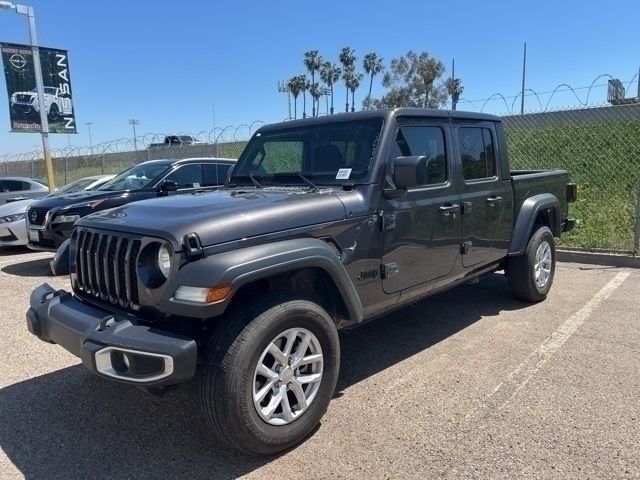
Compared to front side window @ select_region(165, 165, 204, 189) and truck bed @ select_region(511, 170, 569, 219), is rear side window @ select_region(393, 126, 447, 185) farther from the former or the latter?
front side window @ select_region(165, 165, 204, 189)

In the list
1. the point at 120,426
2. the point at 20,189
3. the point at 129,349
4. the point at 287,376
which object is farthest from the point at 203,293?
the point at 20,189

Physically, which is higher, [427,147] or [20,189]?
[427,147]

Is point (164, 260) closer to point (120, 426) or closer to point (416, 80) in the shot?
point (120, 426)

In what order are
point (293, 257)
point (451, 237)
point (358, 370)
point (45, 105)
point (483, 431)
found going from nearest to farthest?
point (293, 257) → point (483, 431) → point (358, 370) → point (451, 237) → point (45, 105)

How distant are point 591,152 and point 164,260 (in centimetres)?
1423

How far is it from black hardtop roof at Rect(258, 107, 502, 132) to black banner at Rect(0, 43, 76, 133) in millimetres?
11950

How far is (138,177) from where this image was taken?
8398 millimetres

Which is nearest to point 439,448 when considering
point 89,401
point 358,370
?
point 358,370

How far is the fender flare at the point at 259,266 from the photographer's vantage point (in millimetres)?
2594

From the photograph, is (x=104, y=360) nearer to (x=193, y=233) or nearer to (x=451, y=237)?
(x=193, y=233)

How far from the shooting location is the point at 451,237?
4.26 metres

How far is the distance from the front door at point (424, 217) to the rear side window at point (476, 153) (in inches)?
9.3

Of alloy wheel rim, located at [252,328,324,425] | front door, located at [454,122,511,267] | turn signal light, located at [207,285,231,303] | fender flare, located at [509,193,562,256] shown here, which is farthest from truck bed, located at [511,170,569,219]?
turn signal light, located at [207,285,231,303]

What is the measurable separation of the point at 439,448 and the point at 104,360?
1.88 metres
